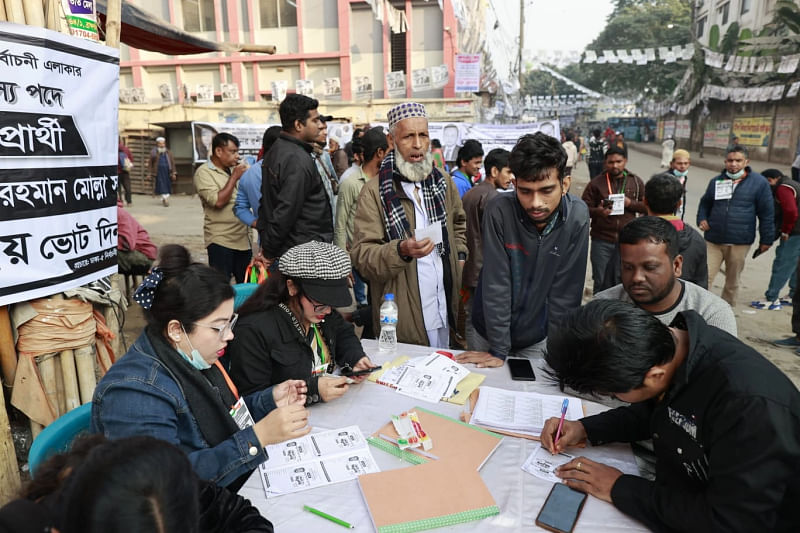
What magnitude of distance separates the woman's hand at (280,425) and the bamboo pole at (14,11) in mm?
1891

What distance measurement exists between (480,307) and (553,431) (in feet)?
3.39

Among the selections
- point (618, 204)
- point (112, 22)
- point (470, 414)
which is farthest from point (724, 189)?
point (112, 22)

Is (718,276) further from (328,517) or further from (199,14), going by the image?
(199,14)

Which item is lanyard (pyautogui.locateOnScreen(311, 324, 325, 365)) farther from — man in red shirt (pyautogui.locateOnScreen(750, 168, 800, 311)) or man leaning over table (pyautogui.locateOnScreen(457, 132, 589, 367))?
man in red shirt (pyautogui.locateOnScreen(750, 168, 800, 311))

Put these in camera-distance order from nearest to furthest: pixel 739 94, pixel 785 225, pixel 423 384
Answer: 1. pixel 423 384
2. pixel 785 225
3. pixel 739 94

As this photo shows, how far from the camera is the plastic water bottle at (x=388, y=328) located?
103 inches

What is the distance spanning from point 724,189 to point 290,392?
5256mm

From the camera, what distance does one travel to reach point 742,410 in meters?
1.20

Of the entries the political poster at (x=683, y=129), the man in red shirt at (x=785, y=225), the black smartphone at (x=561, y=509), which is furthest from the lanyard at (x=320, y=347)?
the political poster at (x=683, y=129)

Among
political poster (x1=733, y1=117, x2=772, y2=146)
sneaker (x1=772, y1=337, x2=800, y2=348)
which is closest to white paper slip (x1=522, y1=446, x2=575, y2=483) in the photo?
sneaker (x1=772, y1=337, x2=800, y2=348)

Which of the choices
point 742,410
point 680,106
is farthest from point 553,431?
point 680,106

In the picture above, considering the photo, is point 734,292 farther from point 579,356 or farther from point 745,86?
point 745,86

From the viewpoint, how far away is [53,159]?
2.13 m

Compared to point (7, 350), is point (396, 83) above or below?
above
